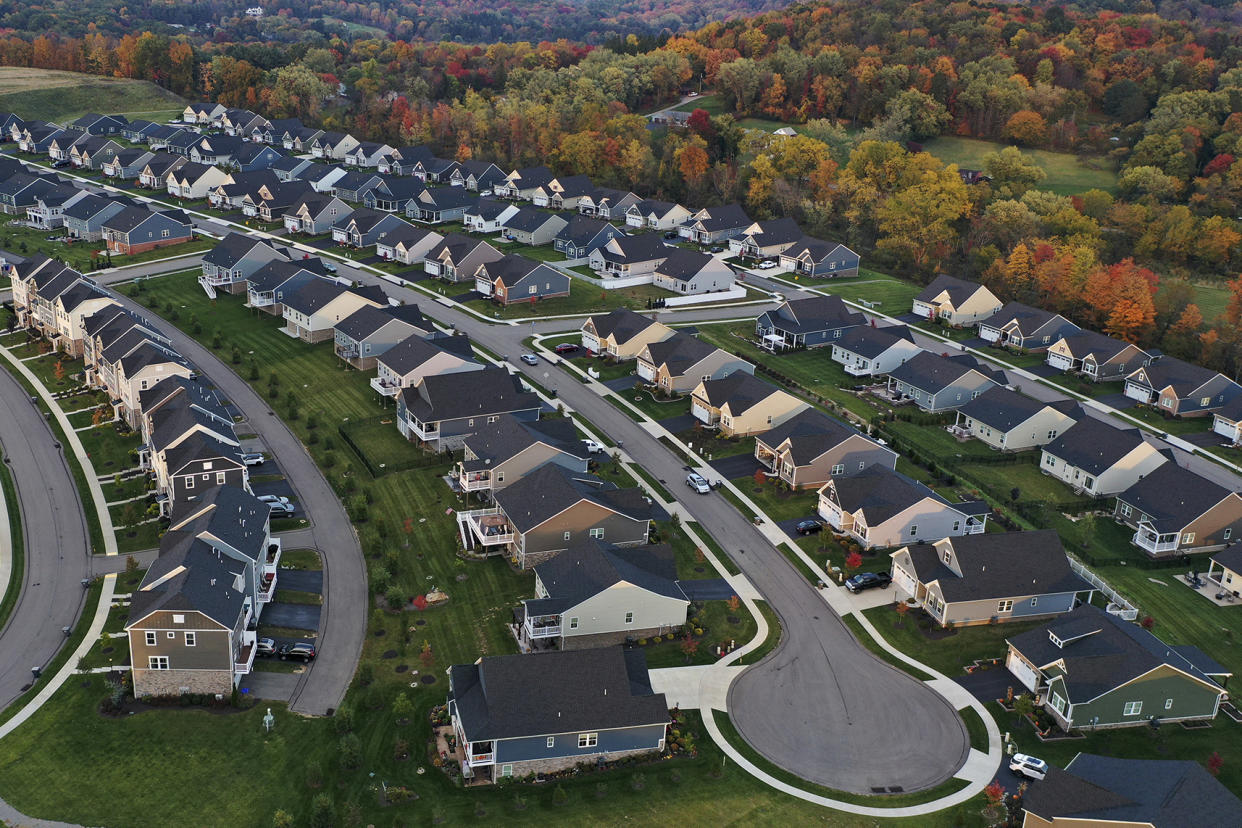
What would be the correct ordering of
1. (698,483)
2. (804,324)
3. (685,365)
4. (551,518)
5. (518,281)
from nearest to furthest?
1. (551,518)
2. (698,483)
3. (685,365)
4. (804,324)
5. (518,281)

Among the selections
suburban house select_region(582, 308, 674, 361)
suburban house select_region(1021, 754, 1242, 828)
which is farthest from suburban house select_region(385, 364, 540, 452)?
suburban house select_region(1021, 754, 1242, 828)

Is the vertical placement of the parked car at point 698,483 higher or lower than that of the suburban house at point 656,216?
higher

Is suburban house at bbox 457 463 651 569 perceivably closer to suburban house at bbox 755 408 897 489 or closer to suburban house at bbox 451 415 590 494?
suburban house at bbox 451 415 590 494

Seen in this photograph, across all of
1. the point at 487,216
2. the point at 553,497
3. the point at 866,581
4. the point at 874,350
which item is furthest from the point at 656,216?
the point at 866,581

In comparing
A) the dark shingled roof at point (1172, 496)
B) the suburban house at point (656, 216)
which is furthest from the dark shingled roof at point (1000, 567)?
the suburban house at point (656, 216)

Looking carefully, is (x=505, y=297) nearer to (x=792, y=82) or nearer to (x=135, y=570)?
(x=135, y=570)

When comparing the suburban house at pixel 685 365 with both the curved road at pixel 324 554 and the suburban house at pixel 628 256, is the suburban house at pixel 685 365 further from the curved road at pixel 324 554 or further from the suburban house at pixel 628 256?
the suburban house at pixel 628 256

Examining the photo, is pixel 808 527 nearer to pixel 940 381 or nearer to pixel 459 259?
pixel 940 381
